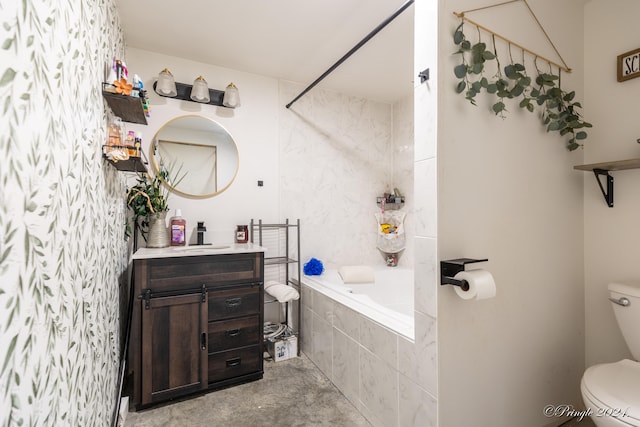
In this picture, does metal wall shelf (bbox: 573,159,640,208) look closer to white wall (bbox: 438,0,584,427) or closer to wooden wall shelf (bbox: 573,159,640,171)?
wooden wall shelf (bbox: 573,159,640,171)

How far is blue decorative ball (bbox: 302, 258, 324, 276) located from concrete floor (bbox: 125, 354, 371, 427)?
86cm

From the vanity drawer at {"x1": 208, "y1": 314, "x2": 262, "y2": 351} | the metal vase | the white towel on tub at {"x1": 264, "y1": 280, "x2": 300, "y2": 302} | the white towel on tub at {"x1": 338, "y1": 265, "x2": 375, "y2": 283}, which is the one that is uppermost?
the metal vase

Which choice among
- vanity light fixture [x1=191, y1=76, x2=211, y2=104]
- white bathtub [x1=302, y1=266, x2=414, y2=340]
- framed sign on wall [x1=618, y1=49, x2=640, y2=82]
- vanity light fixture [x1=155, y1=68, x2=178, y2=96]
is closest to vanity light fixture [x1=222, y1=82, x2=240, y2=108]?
vanity light fixture [x1=191, y1=76, x2=211, y2=104]

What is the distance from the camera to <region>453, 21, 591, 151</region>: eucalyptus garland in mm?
1243

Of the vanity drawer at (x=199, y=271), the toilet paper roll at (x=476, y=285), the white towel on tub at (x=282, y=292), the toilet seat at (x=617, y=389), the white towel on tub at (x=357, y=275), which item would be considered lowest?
the toilet seat at (x=617, y=389)

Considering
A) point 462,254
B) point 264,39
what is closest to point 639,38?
point 462,254

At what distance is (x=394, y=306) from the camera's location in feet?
8.54

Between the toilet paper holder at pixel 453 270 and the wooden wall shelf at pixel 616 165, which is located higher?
the wooden wall shelf at pixel 616 165

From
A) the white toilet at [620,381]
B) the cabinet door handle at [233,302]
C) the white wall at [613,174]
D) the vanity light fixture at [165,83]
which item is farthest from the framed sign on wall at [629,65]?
the vanity light fixture at [165,83]

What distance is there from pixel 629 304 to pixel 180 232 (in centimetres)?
265

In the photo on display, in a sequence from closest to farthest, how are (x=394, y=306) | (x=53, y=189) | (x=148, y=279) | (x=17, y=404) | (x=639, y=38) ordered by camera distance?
(x=17, y=404) < (x=53, y=189) < (x=639, y=38) < (x=148, y=279) < (x=394, y=306)

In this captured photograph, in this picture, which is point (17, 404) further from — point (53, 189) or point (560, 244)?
point (560, 244)

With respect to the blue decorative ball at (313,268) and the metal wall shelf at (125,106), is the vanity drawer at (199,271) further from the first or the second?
the metal wall shelf at (125,106)

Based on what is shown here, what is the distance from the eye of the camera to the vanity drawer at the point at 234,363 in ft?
6.41
